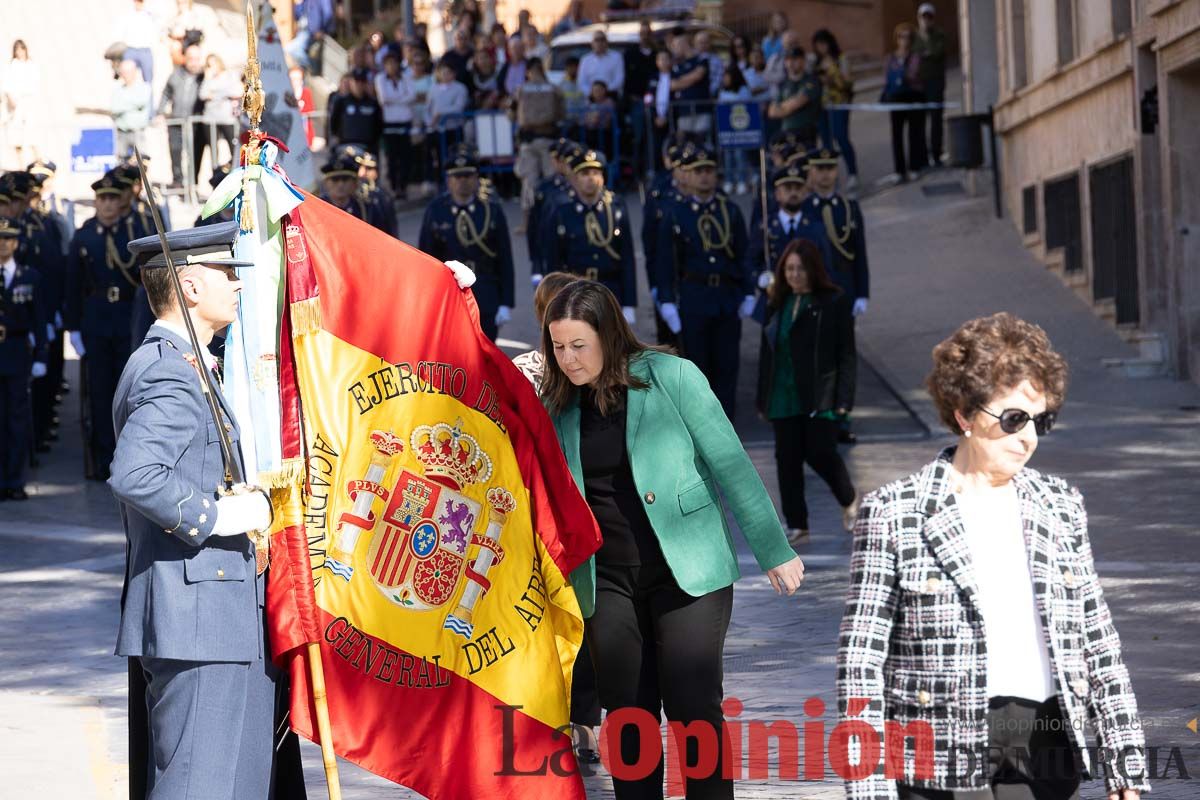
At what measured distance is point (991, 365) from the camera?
4.25 m

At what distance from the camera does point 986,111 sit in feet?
79.4

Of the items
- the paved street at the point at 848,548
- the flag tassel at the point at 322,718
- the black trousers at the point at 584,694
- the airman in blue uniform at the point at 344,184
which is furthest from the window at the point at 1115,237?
the flag tassel at the point at 322,718

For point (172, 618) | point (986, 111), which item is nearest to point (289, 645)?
point (172, 618)

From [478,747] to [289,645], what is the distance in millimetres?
879

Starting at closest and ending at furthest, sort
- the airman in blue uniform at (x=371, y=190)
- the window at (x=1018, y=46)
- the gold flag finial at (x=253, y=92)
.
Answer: the gold flag finial at (x=253, y=92)
the airman in blue uniform at (x=371, y=190)
the window at (x=1018, y=46)

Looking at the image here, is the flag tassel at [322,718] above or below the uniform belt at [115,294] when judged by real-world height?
below

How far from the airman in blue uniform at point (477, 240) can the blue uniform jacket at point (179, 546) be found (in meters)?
10.7

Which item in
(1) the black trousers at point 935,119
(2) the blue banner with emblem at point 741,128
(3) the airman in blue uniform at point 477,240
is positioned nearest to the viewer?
(3) the airman in blue uniform at point 477,240

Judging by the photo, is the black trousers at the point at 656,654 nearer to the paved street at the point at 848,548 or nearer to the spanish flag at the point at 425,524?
the spanish flag at the point at 425,524

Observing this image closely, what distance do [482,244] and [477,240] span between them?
55 millimetres

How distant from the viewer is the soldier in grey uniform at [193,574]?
4.88 meters

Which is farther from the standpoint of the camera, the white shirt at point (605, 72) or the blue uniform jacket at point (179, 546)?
the white shirt at point (605, 72)

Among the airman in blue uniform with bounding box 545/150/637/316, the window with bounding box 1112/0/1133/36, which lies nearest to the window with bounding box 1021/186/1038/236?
the window with bounding box 1112/0/1133/36

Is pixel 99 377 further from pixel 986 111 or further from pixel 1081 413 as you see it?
pixel 986 111
